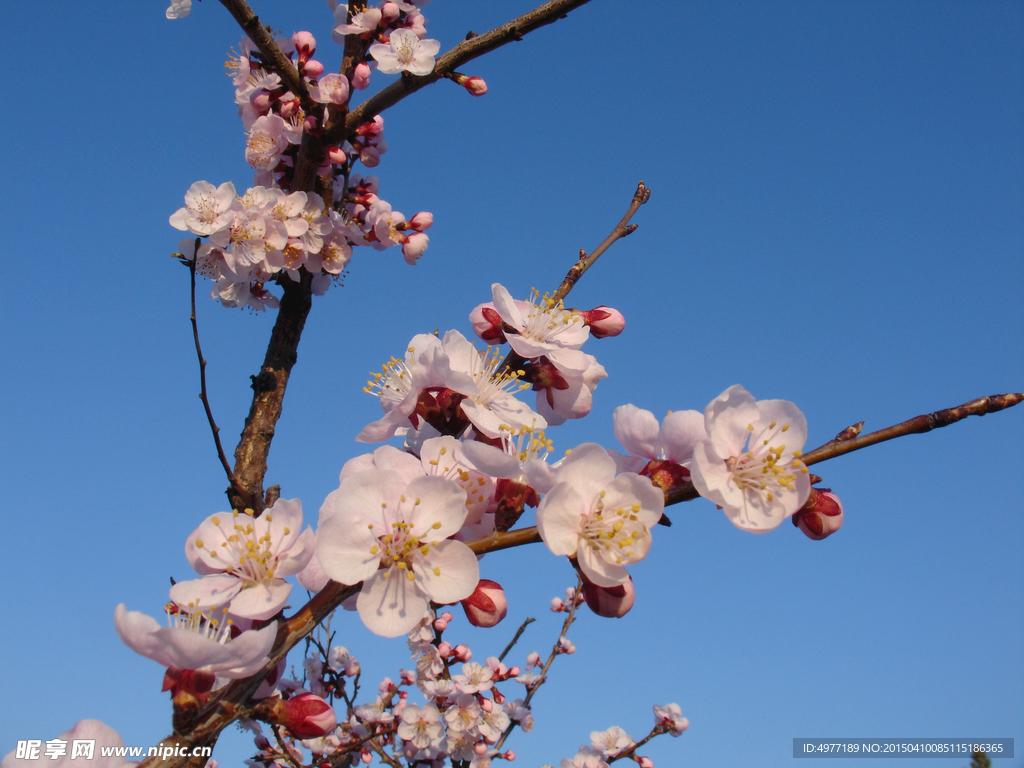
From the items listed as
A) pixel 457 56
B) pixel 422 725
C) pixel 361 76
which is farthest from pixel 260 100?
pixel 422 725

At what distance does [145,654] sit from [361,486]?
1.44 ft

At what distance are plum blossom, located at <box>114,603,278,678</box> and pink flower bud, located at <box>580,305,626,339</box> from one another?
1.28 metres

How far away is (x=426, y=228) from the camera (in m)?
3.54

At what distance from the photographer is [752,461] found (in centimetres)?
134

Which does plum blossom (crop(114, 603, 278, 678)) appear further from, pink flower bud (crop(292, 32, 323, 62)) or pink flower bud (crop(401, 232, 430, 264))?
pink flower bud (crop(292, 32, 323, 62))

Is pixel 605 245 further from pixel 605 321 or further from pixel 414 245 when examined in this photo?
pixel 414 245

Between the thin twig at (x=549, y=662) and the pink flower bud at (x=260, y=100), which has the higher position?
the pink flower bud at (x=260, y=100)

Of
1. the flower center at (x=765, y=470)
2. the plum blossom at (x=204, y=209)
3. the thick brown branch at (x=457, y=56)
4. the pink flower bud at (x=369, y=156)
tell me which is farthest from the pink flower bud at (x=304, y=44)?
the flower center at (x=765, y=470)

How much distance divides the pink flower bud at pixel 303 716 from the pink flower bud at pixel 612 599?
0.58 metres

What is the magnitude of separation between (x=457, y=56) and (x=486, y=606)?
1992 mm

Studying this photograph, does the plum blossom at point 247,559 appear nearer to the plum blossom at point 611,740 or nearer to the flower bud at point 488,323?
the flower bud at point 488,323

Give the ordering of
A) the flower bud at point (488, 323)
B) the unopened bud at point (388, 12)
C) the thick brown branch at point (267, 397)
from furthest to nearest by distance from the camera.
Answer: the unopened bud at point (388, 12) → the thick brown branch at point (267, 397) → the flower bud at point (488, 323)

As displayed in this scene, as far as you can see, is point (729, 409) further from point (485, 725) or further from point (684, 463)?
point (485, 725)

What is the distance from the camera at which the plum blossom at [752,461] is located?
4.23ft
